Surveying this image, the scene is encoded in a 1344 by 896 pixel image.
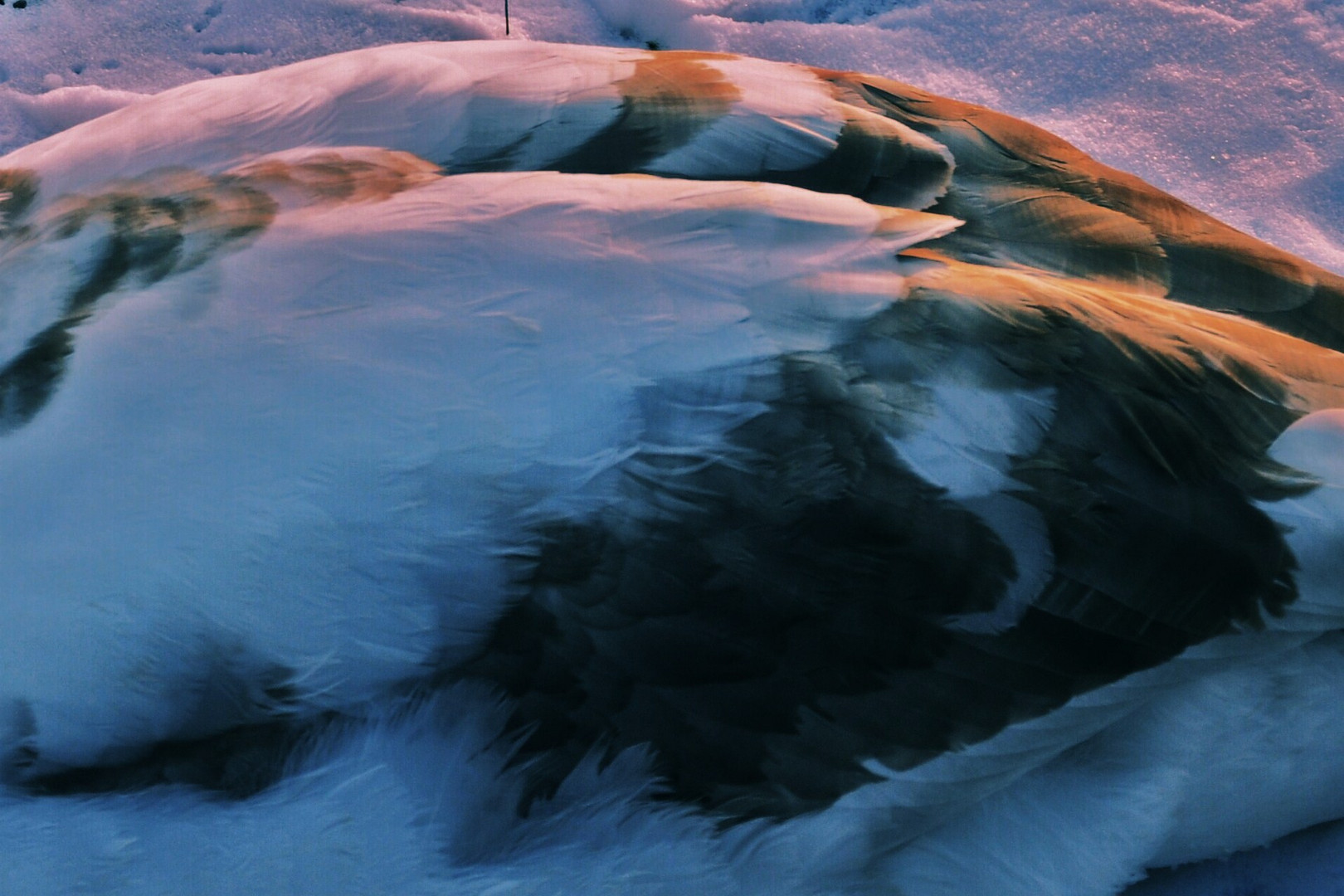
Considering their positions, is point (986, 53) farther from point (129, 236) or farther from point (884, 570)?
point (129, 236)

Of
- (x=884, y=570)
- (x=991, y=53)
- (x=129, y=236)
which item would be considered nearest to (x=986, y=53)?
(x=991, y=53)

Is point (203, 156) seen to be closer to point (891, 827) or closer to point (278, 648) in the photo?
point (278, 648)

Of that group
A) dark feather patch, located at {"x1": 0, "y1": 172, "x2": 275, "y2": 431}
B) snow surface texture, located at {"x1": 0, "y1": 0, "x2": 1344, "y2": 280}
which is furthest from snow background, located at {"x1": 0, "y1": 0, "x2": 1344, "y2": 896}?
dark feather patch, located at {"x1": 0, "y1": 172, "x2": 275, "y2": 431}

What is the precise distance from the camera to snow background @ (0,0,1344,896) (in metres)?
2.08

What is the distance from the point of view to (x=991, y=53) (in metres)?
2.28

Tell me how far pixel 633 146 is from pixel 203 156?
0.46m

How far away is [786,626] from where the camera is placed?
3.42 feet

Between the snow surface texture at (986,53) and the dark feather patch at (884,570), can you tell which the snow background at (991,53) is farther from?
the dark feather patch at (884,570)

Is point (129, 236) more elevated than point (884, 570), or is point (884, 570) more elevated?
point (129, 236)

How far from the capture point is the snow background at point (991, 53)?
6.81ft

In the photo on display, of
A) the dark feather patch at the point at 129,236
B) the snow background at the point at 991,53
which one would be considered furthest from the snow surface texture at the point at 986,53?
the dark feather patch at the point at 129,236

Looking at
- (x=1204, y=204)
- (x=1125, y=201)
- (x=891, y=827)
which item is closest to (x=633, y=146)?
(x=1125, y=201)

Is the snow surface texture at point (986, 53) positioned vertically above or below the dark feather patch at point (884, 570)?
above

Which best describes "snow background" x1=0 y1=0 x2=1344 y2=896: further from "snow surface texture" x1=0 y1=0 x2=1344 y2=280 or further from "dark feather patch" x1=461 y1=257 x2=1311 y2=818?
"dark feather patch" x1=461 y1=257 x2=1311 y2=818
